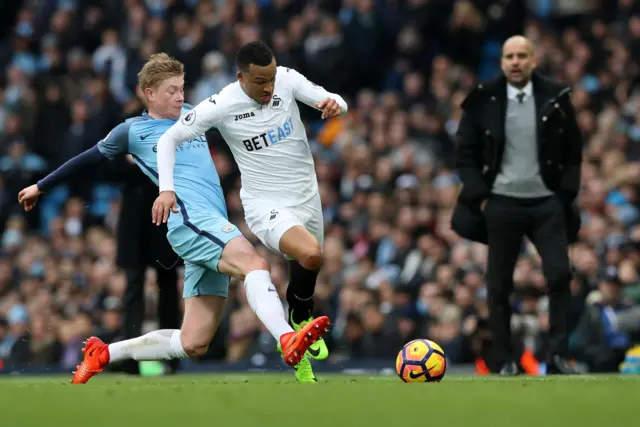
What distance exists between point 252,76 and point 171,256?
2.73m

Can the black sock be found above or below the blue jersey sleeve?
below

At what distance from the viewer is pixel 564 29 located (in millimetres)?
19047

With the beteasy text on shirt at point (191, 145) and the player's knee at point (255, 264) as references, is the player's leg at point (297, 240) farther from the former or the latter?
the beteasy text on shirt at point (191, 145)

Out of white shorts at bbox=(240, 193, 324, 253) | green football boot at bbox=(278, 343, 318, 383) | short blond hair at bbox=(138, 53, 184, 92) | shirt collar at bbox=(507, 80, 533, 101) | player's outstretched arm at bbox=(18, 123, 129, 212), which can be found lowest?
green football boot at bbox=(278, 343, 318, 383)

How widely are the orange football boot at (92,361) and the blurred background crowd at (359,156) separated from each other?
4.36 metres

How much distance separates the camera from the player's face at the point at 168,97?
9891 millimetres

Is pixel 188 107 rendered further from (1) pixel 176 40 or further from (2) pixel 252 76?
(1) pixel 176 40

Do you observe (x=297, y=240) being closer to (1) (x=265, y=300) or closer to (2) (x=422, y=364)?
(1) (x=265, y=300)

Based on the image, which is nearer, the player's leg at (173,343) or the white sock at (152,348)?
the player's leg at (173,343)

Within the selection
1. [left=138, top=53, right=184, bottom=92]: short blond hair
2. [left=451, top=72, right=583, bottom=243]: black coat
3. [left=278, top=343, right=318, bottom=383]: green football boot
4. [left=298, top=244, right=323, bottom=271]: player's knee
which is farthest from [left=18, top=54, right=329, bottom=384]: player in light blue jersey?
[left=451, top=72, right=583, bottom=243]: black coat

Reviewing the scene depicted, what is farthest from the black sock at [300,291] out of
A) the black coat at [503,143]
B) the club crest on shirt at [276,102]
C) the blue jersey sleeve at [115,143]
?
the black coat at [503,143]

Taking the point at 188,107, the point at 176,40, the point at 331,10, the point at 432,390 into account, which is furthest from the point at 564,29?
the point at 432,390

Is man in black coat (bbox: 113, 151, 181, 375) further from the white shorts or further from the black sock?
the white shorts

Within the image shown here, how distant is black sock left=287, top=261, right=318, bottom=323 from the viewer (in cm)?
967
